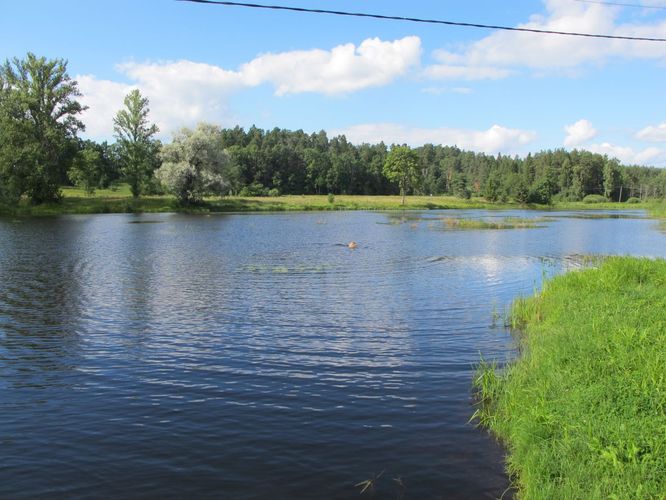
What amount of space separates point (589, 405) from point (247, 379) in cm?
764

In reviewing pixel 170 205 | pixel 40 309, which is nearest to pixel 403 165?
pixel 170 205

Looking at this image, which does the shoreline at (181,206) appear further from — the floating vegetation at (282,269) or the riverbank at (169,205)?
the floating vegetation at (282,269)

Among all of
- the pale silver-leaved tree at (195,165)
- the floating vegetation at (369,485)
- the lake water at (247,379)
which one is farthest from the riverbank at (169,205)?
the floating vegetation at (369,485)

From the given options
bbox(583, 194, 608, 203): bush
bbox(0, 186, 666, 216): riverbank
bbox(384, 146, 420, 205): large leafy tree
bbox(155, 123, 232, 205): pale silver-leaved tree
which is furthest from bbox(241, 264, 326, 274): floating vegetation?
bbox(583, 194, 608, 203): bush

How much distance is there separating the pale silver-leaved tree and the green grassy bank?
83.0 metres

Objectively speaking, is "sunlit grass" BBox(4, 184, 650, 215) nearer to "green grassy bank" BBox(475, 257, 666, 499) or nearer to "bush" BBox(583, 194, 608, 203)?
"bush" BBox(583, 194, 608, 203)

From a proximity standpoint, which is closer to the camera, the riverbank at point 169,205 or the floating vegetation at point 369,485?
the floating vegetation at point 369,485

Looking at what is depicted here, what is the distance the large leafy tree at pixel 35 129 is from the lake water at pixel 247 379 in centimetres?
5350

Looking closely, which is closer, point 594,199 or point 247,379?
point 247,379

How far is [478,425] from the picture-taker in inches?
403

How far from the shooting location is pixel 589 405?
26.9 feet

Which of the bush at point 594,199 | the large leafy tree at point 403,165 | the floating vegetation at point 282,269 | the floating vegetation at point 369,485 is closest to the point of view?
the floating vegetation at point 369,485

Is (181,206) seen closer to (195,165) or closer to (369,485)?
(195,165)

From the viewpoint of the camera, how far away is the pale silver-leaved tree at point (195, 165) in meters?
89.8
